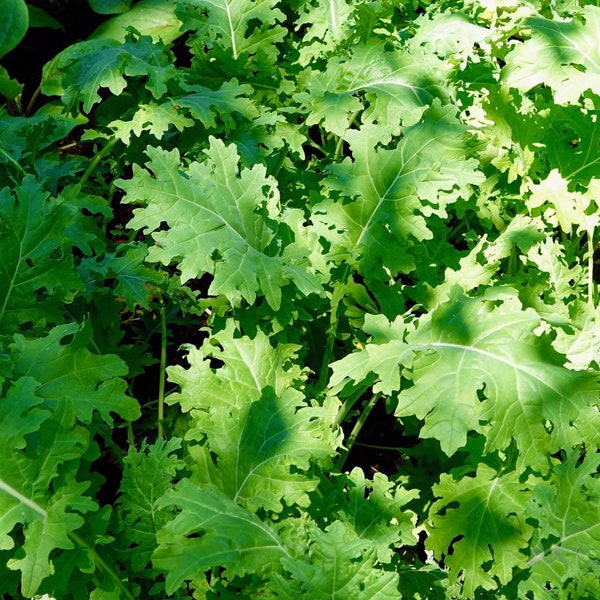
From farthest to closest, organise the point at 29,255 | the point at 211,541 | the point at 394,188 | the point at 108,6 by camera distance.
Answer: the point at 108,6 → the point at 394,188 → the point at 29,255 → the point at 211,541

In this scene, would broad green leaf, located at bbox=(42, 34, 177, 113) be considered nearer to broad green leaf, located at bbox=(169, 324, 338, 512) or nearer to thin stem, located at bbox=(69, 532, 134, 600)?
broad green leaf, located at bbox=(169, 324, 338, 512)

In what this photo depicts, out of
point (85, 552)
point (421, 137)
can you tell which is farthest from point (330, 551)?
point (421, 137)

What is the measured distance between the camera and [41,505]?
181 cm

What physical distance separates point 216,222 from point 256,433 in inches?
24.6

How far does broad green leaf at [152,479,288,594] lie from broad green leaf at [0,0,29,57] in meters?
2.87

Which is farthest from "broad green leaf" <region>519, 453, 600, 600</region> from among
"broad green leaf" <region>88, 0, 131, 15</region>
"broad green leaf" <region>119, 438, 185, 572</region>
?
"broad green leaf" <region>88, 0, 131, 15</region>

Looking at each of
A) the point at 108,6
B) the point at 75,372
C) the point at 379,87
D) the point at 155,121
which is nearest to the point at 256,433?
Answer: the point at 75,372

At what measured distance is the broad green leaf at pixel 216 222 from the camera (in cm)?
209

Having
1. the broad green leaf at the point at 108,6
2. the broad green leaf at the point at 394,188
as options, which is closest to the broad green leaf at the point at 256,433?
the broad green leaf at the point at 394,188

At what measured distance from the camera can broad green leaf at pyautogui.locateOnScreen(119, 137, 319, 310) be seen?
Result: 2094 millimetres

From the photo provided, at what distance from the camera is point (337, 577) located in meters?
1.51

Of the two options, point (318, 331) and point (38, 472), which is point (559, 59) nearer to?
point (318, 331)

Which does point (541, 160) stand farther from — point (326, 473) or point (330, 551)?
point (330, 551)

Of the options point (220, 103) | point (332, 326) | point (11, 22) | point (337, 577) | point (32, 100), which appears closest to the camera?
point (337, 577)
